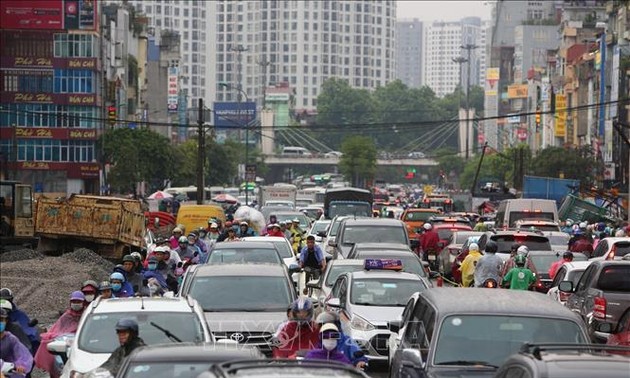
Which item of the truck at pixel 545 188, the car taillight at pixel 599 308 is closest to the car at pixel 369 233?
the car taillight at pixel 599 308

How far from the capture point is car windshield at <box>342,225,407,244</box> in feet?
110

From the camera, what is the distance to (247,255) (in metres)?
26.3

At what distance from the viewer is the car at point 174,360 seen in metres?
11.2

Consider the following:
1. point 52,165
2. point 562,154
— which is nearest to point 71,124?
point 52,165

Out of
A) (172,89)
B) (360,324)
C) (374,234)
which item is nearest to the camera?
(360,324)

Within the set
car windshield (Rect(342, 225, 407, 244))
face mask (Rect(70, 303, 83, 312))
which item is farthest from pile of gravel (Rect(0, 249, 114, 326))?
face mask (Rect(70, 303, 83, 312))

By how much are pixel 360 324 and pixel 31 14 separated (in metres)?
84.9

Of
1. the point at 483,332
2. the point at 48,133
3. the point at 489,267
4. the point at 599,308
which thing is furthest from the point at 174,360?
the point at 48,133

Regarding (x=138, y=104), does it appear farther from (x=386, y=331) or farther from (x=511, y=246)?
(x=386, y=331)

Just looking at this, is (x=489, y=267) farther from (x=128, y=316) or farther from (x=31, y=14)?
(x=31, y=14)

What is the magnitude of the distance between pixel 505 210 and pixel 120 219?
1219cm

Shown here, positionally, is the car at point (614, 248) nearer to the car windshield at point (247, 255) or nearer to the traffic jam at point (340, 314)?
the traffic jam at point (340, 314)

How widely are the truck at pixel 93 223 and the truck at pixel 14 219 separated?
335 cm

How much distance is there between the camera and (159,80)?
162 m
